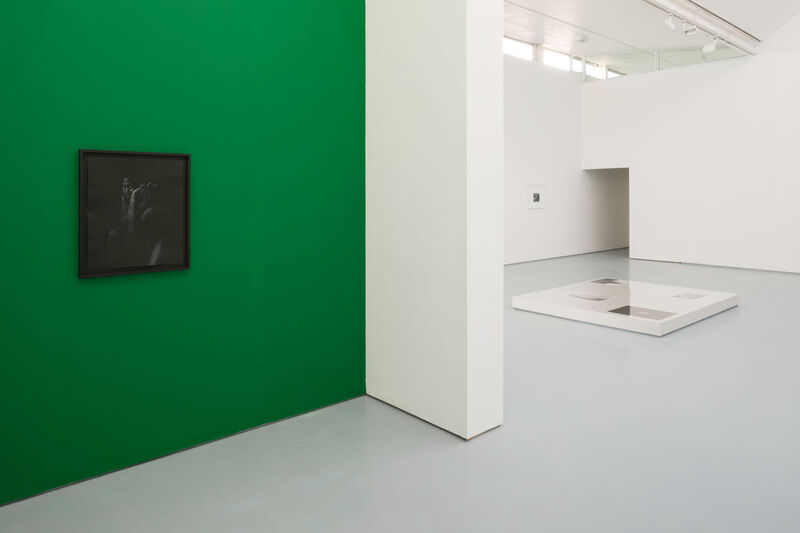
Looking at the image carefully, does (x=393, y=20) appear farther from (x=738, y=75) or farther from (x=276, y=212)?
(x=738, y=75)

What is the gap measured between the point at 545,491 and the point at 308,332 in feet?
6.63

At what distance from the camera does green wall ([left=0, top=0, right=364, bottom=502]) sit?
2.93m

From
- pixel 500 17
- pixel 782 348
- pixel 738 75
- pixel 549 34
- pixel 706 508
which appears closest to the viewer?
pixel 706 508

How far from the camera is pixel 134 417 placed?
10.9 feet

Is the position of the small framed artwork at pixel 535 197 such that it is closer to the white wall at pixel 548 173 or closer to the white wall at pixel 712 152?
the white wall at pixel 548 173

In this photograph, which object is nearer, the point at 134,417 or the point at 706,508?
the point at 706,508

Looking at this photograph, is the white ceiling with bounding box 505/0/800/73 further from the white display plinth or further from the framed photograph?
the framed photograph

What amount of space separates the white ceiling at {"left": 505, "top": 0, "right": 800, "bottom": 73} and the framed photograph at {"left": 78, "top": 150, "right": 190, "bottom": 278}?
30.1ft

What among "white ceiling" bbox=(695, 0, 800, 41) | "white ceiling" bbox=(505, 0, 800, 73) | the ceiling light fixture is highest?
"white ceiling" bbox=(505, 0, 800, 73)

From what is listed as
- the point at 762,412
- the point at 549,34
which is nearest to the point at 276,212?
the point at 762,412

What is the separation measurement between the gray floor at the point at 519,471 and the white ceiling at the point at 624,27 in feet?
26.6

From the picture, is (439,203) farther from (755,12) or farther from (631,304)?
(755,12)

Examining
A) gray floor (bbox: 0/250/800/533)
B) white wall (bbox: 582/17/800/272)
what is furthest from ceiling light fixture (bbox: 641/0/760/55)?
gray floor (bbox: 0/250/800/533)

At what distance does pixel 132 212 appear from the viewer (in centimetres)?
325
